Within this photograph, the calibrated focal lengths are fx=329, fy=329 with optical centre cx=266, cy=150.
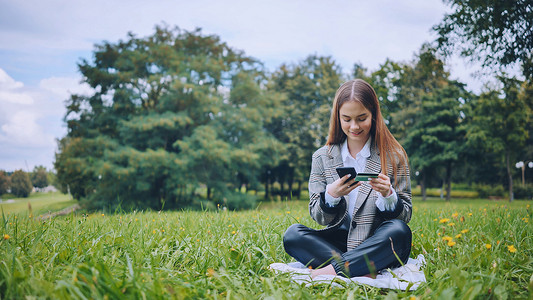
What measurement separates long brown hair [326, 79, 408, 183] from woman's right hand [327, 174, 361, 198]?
400mm

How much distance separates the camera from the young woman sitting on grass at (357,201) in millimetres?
2127

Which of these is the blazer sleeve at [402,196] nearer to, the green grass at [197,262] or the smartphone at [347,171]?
the green grass at [197,262]

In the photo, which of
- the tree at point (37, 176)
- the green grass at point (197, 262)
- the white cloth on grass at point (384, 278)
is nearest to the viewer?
the green grass at point (197, 262)

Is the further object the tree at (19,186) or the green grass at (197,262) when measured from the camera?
the tree at (19,186)

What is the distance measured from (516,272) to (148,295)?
219 cm

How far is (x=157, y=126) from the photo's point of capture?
49.7 feet

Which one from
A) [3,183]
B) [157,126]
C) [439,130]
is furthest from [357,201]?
[439,130]

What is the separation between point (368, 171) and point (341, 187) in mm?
413

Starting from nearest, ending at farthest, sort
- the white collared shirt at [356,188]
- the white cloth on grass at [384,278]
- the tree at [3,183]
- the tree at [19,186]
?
the white cloth on grass at [384,278]
the white collared shirt at [356,188]
the tree at [19,186]
the tree at [3,183]

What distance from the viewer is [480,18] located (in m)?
7.36

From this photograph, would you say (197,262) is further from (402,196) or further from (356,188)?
(402,196)

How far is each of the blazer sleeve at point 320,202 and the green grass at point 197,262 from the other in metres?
0.44

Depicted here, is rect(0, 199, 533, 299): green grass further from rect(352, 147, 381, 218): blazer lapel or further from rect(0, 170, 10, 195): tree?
rect(0, 170, 10, 195): tree

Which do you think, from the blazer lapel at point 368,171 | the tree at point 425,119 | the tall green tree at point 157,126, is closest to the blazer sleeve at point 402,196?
the blazer lapel at point 368,171
